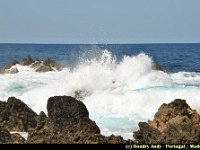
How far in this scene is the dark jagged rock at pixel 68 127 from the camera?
1205cm

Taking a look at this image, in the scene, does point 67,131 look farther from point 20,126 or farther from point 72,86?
point 72,86

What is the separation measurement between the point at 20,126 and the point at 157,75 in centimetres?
1331

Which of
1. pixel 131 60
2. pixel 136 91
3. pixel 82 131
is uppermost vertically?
pixel 131 60

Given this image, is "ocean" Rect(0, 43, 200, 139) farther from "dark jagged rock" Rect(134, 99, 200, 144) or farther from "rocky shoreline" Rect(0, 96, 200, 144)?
"rocky shoreline" Rect(0, 96, 200, 144)

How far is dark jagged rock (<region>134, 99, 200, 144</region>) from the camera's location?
41.5 feet

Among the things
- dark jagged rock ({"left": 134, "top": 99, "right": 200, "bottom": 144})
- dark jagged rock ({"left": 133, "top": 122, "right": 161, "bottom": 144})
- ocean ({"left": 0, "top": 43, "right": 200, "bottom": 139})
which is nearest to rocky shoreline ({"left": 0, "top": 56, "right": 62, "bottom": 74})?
ocean ({"left": 0, "top": 43, "right": 200, "bottom": 139})

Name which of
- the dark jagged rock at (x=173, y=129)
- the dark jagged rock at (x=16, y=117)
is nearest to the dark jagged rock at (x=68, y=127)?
the dark jagged rock at (x=173, y=129)

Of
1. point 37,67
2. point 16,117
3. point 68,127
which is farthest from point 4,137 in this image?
point 37,67

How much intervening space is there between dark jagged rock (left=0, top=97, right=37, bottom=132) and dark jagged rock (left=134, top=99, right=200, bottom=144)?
3328 millimetres

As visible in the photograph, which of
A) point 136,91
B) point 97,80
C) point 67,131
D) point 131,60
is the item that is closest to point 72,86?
point 97,80

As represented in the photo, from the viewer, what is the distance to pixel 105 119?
18219 mm

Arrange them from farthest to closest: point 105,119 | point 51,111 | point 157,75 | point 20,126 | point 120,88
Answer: point 157,75, point 120,88, point 105,119, point 20,126, point 51,111

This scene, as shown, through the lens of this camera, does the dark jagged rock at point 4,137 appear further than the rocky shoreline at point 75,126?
Yes

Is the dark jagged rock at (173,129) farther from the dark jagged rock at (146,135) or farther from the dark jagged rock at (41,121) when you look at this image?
the dark jagged rock at (41,121)
